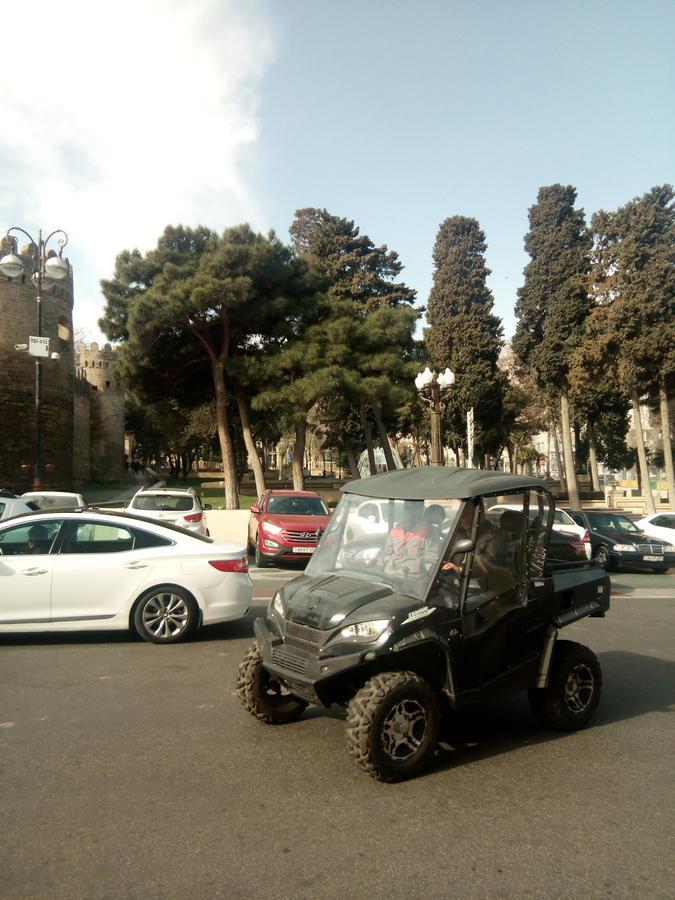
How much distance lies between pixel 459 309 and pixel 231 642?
132 ft

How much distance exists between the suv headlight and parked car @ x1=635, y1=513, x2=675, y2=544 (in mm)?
10734

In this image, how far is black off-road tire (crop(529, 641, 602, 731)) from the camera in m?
5.32

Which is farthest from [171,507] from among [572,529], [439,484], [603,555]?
[439,484]

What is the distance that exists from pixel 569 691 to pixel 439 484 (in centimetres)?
194

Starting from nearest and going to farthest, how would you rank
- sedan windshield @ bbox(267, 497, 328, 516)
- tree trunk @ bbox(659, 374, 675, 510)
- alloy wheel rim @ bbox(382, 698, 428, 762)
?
alloy wheel rim @ bbox(382, 698, 428, 762) < sedan windshield @ bbox(267, 497, 328, 516) < tree trunk @ bbox(659, 374, 675, 510)

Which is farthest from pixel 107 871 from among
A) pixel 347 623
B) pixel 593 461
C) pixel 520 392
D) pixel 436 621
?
pixel 520 392

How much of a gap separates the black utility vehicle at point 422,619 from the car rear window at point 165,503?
10409 millimetres

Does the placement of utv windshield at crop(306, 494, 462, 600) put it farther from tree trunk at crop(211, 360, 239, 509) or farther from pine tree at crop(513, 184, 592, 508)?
pine tree at crop(513, 184, 592, 508)

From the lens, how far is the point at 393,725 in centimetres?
436

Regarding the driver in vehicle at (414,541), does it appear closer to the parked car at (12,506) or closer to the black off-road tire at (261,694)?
the black off-road tire at (261,694)

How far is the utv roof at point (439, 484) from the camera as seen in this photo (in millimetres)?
4879

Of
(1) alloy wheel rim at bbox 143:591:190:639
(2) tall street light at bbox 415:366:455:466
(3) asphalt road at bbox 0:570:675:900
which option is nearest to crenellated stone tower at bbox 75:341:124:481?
(2) tall street light at bbox 415:366:455:466

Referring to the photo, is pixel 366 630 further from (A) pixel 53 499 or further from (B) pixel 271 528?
(A) pixel 53 499

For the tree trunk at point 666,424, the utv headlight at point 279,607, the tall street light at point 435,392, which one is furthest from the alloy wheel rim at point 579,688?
the tree trunk at point 666,424
